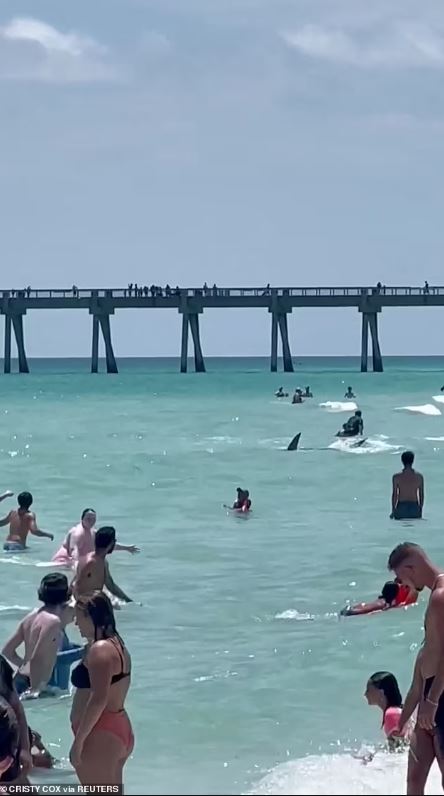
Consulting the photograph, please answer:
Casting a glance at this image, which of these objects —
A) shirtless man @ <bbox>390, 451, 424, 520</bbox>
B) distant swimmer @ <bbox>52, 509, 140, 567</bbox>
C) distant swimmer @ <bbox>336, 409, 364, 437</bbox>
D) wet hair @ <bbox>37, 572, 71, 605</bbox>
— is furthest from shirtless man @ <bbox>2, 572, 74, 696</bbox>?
distant swimmer @ <bbox>336, 409, 364, 437</bbox>

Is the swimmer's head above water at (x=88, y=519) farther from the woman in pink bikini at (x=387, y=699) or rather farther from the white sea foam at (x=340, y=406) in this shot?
the white sea foam at (x=340, y=406)

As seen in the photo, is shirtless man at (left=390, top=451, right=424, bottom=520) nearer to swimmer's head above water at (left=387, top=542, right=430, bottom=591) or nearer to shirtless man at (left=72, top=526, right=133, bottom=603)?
shirtless man at (left=72, top=526, right=133, bottom=603)

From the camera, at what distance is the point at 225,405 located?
5669 cm

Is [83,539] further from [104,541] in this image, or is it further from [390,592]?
[390,592]

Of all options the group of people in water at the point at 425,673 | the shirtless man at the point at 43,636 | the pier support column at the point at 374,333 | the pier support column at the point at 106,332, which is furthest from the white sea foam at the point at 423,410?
the group of people in water at the point at 425,673

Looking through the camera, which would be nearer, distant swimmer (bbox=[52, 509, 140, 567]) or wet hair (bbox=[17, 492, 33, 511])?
distant swimmer (bbox=[52, 509, 140, 567])

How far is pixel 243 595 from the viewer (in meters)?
13.2

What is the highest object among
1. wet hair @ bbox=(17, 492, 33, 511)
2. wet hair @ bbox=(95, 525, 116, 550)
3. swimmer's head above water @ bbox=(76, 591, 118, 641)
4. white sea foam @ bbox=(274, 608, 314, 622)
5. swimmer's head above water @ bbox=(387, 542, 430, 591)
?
swimmer's head above water @ bbox=(387, 542, 430, 591)

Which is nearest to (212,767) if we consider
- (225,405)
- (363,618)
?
(363,618)

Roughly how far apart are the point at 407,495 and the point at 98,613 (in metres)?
13.0

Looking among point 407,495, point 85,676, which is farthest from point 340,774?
point 407,495

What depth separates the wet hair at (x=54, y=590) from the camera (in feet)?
27.8

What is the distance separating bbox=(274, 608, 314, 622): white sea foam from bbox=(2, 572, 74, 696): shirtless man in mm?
3410

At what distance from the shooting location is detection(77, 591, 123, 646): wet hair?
19.6 ft
